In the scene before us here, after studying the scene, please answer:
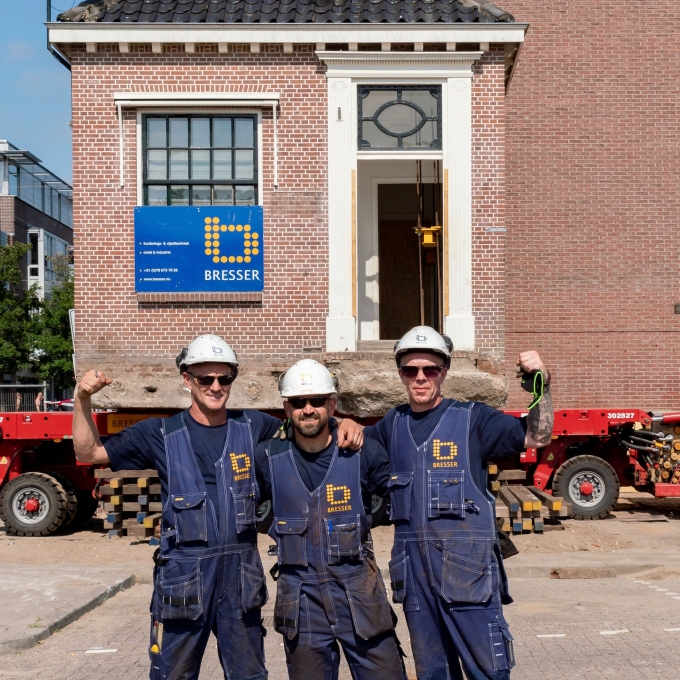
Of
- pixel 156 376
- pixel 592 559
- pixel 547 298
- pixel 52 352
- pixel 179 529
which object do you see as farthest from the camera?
pixel 52 352

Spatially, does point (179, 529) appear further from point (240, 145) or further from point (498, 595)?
point (240, 145)

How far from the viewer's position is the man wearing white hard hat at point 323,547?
4.86 meters

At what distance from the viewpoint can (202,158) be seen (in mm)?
14656

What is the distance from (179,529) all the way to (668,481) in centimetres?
1206

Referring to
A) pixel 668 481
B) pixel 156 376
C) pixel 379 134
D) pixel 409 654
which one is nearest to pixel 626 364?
pixel 668 481

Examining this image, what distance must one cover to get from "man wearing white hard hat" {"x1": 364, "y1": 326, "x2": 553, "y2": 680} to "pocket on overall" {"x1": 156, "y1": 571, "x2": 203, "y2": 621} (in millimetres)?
936

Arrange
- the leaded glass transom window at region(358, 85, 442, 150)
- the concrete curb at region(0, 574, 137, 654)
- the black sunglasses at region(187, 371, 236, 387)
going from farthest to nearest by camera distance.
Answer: the leaded glass transom window at region(358, 85, 442, 150) < the concrete curb at region(0, 574, 137, 654) < the black sunglasses at region(187, 371, 236, 387)

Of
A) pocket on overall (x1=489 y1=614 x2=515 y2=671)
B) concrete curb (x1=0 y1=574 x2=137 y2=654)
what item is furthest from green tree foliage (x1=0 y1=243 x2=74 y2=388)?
pocket on overall (x1=489 y1=614 x2=515 y2=671)

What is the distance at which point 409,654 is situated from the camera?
7.82 meters

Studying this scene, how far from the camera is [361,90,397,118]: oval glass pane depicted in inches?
574

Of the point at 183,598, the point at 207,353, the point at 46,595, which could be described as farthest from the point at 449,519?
the point at 46,595

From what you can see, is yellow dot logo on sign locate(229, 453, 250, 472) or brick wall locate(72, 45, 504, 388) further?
brick wall locate(72, 45, 504, 388)

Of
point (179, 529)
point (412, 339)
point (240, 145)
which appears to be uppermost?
point (240, 145)

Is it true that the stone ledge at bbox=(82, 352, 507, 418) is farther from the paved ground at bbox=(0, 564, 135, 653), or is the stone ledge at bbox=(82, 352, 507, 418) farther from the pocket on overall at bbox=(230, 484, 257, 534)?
the pocket on overall at bbox=(230, 484, 257, 534)
